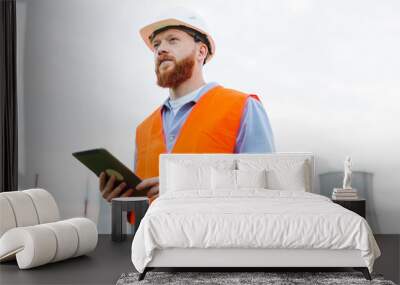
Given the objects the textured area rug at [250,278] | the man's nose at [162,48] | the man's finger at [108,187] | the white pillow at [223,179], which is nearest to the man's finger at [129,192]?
the man's finger at [108,187]

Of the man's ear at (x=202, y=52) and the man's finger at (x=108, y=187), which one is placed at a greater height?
the man's ear at (x=202, y=52)

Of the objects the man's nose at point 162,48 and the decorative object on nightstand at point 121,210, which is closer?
the decorative object on nightstand at point 121,210

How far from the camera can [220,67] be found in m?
6.75

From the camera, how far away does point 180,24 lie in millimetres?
6766

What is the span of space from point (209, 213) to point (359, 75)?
10.4ft

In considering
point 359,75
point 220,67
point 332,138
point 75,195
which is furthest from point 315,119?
point 75,195

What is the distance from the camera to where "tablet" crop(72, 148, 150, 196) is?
22.2 feet

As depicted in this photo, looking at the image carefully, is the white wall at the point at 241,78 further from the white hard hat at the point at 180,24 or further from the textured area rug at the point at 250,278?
the textured area rug at the point at 250,278

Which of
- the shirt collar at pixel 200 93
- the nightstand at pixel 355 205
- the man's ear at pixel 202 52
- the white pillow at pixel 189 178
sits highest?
the man's ear at pixel 202 52

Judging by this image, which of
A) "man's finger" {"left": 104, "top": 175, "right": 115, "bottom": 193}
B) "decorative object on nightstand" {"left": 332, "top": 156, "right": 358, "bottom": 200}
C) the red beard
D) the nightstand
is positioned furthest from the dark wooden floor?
the red beard

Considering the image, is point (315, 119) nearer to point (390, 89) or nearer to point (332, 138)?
point (332, 138)

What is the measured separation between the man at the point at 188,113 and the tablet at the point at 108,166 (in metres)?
0.07

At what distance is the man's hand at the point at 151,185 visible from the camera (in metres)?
6.69

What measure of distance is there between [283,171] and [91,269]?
2252 millimetres
